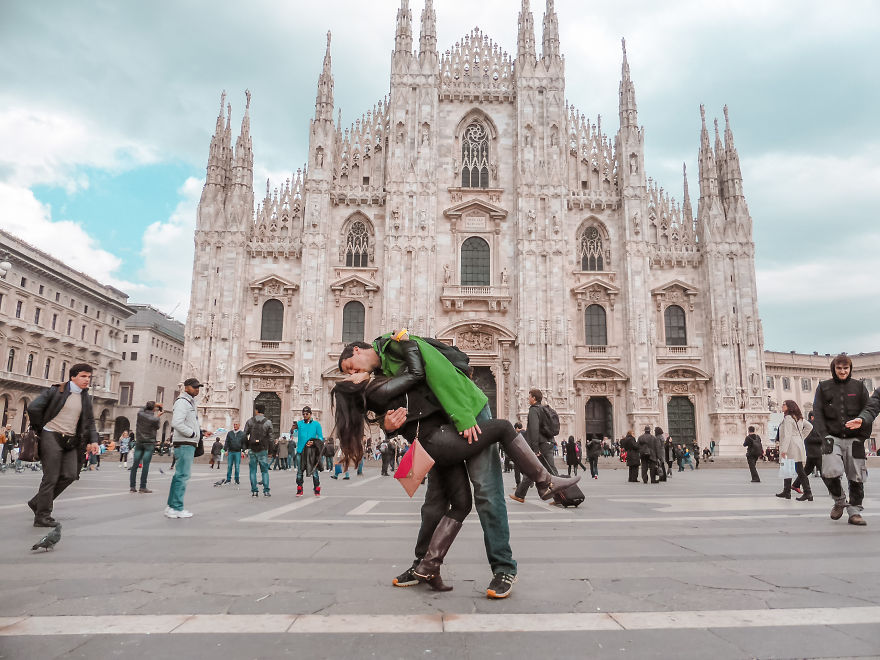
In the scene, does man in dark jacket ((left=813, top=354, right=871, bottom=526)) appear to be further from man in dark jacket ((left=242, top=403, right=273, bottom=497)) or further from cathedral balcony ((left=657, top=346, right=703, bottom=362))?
cathedral balcony ((left=657, top=346, right=703, bottom=362))

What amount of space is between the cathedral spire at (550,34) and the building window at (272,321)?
63.0 ft

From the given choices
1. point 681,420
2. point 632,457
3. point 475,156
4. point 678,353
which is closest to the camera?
point 632,457

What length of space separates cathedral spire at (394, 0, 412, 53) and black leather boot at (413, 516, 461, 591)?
1266 inches

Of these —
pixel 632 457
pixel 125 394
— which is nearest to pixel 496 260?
pixel 632 457

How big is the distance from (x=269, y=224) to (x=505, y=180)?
1243cm

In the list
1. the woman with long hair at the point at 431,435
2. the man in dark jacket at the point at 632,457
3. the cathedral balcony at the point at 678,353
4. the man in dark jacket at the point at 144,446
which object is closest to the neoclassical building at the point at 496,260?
the cathedral balcony at the point at 678,353

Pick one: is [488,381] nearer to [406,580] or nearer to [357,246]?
[357,246]

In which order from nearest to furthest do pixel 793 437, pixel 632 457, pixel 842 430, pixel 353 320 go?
pixel 842 430
pixel 793 437
pixel 632 457
pixel 353 320

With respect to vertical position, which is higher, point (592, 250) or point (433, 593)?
point (592, 250)

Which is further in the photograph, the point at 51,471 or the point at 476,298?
the point at 476,298

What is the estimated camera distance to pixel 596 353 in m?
29.6

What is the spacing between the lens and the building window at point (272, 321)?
98.1 ft

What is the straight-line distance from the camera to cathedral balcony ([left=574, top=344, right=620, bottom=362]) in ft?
96.6

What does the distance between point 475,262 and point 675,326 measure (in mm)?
10685
